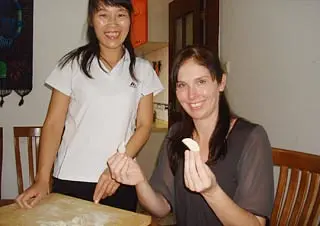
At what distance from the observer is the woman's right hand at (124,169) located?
3.52 ft

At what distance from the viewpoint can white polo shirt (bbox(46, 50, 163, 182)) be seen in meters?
1.40

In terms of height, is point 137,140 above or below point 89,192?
above

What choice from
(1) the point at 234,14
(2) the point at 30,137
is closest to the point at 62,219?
(2) the point at 30,137

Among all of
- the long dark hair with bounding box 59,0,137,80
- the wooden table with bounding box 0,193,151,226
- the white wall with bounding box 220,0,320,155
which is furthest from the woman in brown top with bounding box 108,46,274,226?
the white wall with bounding box 220,0,320,155

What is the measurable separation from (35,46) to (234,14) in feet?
4.58

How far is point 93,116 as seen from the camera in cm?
139

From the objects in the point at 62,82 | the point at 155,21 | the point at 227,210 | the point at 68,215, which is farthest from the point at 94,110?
the point at 155,21

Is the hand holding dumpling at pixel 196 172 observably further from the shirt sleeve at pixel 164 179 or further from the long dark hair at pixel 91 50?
the long dark hair at pixel 91 50

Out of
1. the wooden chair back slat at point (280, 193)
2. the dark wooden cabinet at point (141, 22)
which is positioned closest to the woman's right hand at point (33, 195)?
the wooden chair back slat at point (280, 193)

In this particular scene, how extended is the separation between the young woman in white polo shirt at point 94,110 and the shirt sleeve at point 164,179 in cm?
14

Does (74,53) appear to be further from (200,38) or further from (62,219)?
(200,38)

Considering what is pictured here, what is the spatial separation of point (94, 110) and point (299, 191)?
0.73 meters

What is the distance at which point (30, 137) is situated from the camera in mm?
1784

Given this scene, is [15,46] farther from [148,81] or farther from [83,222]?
[83,222]
